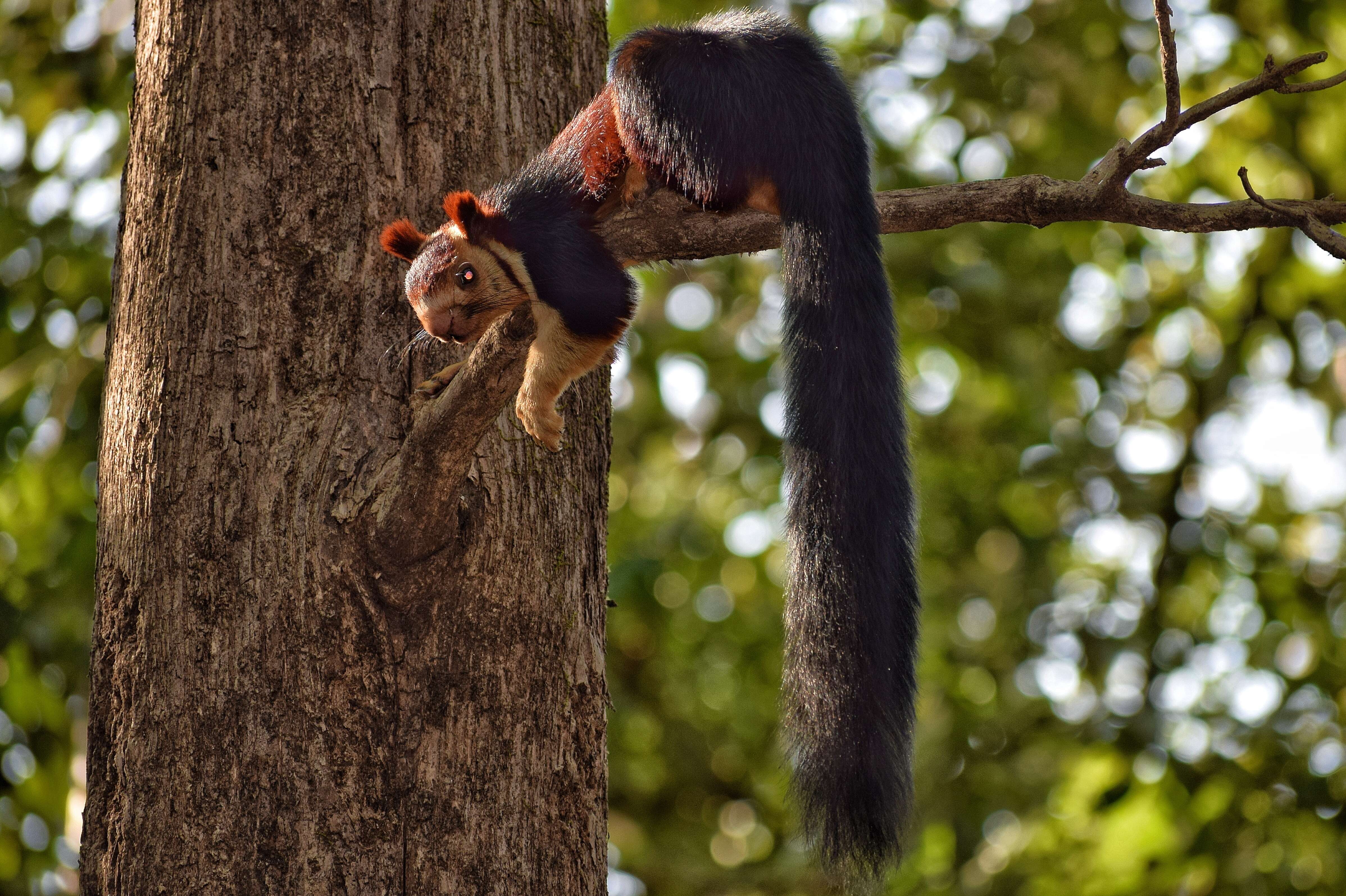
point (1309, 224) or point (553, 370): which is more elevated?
point (1309, 224)

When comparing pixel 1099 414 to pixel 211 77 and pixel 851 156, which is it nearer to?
pixel 851 156

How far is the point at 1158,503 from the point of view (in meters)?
4.54

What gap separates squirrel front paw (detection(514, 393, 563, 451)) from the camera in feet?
6.05

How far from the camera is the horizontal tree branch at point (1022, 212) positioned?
152cm

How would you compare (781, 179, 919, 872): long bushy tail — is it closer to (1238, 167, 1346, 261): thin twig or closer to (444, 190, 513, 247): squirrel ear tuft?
(444, 190, 513, 247): squirrel ear tuft

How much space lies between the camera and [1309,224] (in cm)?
149

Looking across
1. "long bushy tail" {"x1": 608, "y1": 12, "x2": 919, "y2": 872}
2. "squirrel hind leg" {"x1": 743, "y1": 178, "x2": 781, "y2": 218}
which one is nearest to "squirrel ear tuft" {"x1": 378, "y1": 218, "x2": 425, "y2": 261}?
"long bushy tail" {"x1": 608, "y1": 12, "x2": 919, "y2": 872}

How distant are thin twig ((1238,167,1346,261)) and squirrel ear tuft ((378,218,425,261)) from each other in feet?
3.80

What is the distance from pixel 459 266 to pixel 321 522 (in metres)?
0.43

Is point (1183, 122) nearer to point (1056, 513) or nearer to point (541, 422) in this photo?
point (541, 422)

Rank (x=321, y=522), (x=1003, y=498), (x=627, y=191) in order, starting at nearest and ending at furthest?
1. (x=321, y=522)
2. (x=627, y=191)
3. (x=1003, y=498)

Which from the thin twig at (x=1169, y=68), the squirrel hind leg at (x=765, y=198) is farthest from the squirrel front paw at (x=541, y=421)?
the thin twig at (x=1169, y=68)

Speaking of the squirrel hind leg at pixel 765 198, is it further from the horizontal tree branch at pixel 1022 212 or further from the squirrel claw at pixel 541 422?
the squirrel claw at pixel 541 422

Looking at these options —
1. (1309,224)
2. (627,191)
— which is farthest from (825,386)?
(1309,224)
